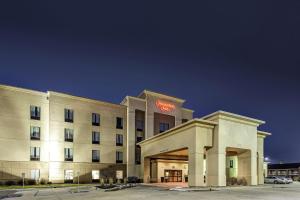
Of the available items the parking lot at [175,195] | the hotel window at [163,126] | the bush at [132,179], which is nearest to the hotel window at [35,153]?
the bush at [132,179]

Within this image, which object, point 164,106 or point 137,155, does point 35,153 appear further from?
point 164,106

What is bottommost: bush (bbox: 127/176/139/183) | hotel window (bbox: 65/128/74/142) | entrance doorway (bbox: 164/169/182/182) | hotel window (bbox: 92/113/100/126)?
bush (bbox: 127/176/139/183)

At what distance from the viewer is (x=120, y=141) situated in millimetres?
52812

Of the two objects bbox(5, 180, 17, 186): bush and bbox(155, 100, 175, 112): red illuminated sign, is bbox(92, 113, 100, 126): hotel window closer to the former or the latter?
bbox(155, 100, 175, 112): red illuminated sign

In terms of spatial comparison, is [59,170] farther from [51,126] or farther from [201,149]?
[201,149]

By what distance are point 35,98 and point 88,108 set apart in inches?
→ 359

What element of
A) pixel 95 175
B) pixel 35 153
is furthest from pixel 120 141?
pixel 35 153

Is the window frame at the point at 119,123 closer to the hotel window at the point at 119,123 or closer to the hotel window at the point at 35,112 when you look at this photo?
the hotel window at the point at 119,123

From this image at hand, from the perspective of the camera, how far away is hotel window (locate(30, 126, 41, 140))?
146ft

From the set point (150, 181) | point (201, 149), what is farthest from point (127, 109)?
point (201, 149)

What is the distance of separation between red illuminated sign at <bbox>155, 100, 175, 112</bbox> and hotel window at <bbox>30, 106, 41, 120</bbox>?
71.8ft

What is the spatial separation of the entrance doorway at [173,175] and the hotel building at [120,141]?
13 cm

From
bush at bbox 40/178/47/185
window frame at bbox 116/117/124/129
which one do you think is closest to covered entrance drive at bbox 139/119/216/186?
window frame at bbox 116/117/124/129

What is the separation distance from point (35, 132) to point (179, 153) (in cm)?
2294
